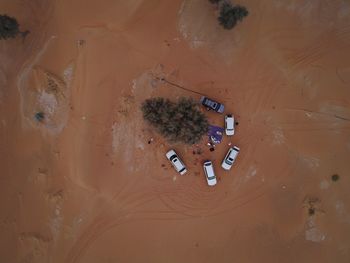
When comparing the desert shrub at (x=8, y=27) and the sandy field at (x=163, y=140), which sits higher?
the desert shrub at (x=8, y=27)

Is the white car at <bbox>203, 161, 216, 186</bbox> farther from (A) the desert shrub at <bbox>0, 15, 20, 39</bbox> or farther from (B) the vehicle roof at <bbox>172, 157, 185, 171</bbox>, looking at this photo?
(A) the desert shrub at <bbox>0, 15, 20, 39</bbox>

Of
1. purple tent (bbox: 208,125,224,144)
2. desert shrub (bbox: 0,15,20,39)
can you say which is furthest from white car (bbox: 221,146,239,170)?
desert shrub (bbox: 0,15,20,39)

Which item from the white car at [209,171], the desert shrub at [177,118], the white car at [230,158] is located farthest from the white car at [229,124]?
the white car at [209,171]

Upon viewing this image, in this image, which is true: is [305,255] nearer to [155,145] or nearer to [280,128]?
[280,128]

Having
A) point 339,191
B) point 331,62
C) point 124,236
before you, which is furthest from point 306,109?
point 124,236

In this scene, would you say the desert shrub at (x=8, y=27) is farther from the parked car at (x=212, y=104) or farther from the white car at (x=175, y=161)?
the parked car at (x=212, y=104)

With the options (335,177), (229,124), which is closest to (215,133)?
(229,124)

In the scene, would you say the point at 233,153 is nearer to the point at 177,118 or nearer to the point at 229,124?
the point at 229,124
